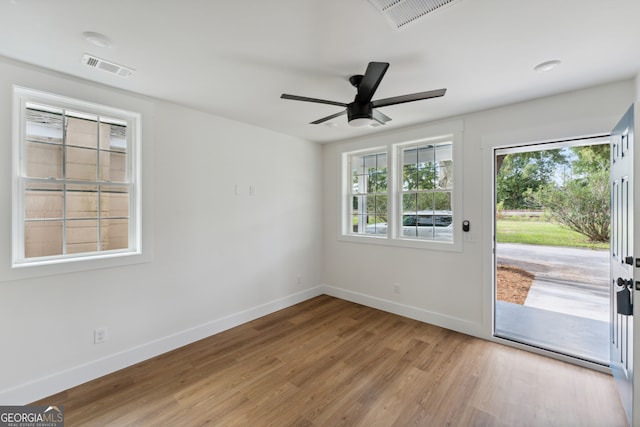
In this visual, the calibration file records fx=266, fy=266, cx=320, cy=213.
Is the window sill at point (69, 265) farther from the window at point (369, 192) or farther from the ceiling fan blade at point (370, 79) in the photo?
Result: the window at point (369, 192)

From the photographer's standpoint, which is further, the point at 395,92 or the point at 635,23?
the point at 395,92

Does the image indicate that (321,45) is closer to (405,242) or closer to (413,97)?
(413,97)

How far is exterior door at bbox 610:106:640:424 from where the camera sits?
5.72 feet

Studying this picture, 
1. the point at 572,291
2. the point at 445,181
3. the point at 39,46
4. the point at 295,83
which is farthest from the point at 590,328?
the point at 39,46

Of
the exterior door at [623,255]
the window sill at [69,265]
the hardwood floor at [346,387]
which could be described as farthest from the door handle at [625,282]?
the window sill at [69,265]

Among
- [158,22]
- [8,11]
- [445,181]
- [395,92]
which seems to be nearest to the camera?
[8,11]

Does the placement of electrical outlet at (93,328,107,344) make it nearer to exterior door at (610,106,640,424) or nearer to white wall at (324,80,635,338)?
white wall at (324,80,635,338)

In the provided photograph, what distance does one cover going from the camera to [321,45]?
6.05 feet

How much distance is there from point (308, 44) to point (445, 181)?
2538mm

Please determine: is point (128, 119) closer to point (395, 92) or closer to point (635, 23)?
point (395, 92)

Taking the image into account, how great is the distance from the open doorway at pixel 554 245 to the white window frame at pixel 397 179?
1.61 ft

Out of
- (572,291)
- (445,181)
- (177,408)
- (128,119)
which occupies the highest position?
(128,119)

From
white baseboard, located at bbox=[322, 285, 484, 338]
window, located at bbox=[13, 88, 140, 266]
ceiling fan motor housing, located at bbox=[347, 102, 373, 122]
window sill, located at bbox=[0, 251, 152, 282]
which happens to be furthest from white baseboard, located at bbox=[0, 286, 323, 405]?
ceiling fan motor housing, located at bbox=[347, 102, 373, 122]

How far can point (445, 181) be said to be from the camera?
3527 millimetres
